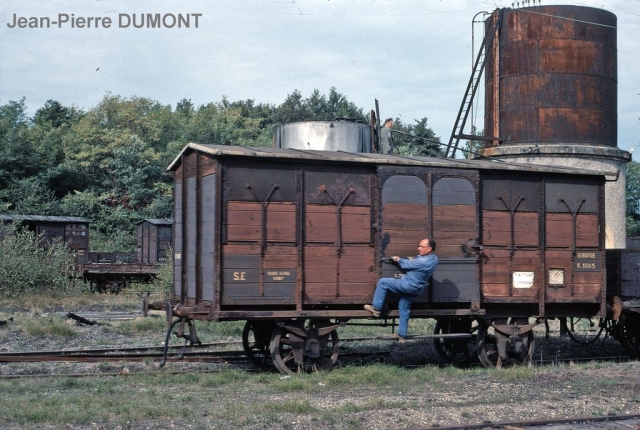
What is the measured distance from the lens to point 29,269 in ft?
85.1

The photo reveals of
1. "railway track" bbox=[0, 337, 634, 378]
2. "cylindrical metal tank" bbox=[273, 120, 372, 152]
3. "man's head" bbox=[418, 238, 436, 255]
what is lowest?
"railway track" bbox=[0, 337, 634, 378]

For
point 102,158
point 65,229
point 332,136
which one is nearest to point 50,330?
point 332,136

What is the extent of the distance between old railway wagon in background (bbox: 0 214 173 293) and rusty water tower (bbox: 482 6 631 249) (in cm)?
1639

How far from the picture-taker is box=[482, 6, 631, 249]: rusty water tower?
23375 millimetres

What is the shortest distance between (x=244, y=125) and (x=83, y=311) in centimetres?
4796

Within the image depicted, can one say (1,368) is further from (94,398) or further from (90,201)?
(90,201)

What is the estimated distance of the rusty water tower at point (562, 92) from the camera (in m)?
23.4

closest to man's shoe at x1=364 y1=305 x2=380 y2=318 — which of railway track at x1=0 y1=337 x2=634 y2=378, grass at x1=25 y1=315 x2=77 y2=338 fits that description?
railway track at x1=0 y1=337 x2=634 y2=378

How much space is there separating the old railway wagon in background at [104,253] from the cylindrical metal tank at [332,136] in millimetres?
15281

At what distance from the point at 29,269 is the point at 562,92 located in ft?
62.6

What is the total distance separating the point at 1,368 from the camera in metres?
11.0

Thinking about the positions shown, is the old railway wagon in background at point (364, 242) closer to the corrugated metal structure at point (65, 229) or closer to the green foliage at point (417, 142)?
the corrugated metal structure at point (65, 229)

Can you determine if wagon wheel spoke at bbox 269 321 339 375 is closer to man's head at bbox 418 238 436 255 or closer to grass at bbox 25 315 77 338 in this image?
man's head at bbox 418 238 436 255

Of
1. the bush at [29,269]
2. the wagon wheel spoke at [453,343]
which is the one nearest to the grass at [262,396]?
the wagon wheel spoke at [453,343]
